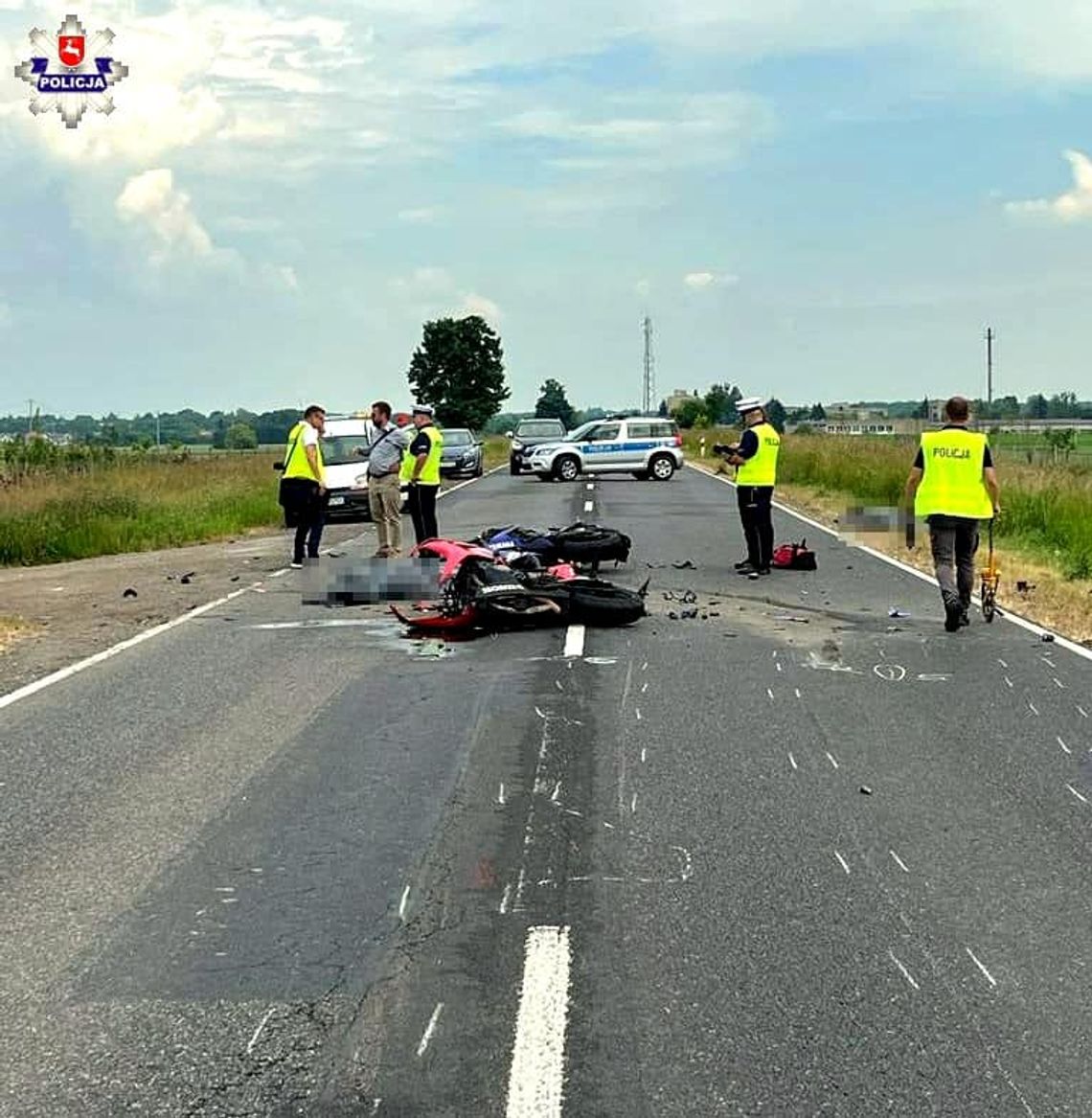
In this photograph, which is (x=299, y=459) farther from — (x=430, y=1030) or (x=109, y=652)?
(x=430, y=1030)

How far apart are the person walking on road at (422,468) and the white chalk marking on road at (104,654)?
2913mm

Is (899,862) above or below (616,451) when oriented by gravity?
below

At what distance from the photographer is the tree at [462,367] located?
112 m

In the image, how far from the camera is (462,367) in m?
112

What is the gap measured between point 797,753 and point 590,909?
2.82 metres

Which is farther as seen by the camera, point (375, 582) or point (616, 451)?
point (616, 451)

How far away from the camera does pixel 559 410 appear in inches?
6068

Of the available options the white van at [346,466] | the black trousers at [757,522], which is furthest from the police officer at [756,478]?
the white van at [346,466]

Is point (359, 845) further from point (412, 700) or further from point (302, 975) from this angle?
point (412, 700)

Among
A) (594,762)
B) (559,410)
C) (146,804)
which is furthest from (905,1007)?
(559,410)

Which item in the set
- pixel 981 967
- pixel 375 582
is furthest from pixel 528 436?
pixel 981 967

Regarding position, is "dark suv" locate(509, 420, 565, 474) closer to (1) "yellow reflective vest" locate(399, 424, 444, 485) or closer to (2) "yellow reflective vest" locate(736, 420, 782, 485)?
(1) "yellow reflective vest" locate(399, 424, 444, 485)

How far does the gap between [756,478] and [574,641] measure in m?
5.09

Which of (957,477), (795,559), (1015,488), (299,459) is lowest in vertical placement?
(795,559)
